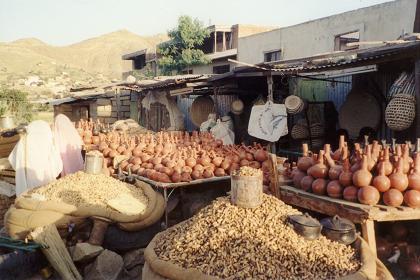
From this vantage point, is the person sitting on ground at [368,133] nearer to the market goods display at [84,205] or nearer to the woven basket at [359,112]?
the woven basket at [359,112]

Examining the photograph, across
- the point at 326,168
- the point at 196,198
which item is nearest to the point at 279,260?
the point at 326,168

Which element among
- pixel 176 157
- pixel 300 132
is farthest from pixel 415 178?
pixel 300 132

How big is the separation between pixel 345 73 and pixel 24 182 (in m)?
7.53

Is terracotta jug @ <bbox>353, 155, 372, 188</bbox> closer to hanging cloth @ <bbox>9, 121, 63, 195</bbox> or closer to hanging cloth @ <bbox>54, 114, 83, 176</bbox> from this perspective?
hanging cloth @ <bbox>9, 121, 63, 195</bbox>

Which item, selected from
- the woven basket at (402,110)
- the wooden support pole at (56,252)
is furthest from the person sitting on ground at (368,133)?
the wooden support pole at (56,252)

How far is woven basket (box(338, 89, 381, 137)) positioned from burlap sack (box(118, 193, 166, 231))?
16.3 ft

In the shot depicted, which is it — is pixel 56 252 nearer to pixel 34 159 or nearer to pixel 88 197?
pixel 88 197

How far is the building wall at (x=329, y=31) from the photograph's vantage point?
1297 cm

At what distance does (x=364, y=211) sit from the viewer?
417 centimetres

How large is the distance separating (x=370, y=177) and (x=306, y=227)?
1339mm

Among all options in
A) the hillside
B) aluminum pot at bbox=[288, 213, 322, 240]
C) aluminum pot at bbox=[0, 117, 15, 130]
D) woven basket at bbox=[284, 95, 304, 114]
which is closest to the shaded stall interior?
woven basket at bbox=[284, 95, 304, 114]

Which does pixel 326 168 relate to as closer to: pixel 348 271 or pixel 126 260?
pixel 348 271

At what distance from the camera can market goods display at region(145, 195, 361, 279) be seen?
318 cm

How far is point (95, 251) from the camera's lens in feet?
17.2
